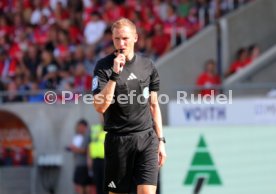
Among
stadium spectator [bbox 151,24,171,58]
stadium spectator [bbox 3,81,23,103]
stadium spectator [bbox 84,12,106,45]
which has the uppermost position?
stadium spectator [bbox 84,12,106,45]

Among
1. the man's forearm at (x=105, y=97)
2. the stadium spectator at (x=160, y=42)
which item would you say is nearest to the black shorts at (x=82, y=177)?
the stadium spectator at (x=160, y=42)

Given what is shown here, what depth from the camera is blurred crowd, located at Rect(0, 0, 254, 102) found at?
19031 mm

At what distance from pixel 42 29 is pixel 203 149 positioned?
8.82 metres

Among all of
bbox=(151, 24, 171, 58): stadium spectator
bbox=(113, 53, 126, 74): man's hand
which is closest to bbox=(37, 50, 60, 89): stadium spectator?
bbox=(151, 24, 171, 58): stadium spectator

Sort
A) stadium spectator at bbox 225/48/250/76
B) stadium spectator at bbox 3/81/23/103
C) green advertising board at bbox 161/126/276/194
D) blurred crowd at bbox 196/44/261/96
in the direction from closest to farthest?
green advertising board at bbox 161/126/276/194
blurred crowd at bbox 196/44/261/96
stadium spectator at bbox 225/48/250/76
stadium spectator at bbox 3/81/23/103

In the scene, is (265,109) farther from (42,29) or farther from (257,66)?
(42,29)

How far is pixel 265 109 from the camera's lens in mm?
14508

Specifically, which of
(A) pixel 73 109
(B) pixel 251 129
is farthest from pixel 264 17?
(B) pixel 251 129

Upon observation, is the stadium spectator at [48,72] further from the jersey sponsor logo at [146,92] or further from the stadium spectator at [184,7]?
the jersey sponsor logo at [146,92]

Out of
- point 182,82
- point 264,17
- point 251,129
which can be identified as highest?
point 264,17

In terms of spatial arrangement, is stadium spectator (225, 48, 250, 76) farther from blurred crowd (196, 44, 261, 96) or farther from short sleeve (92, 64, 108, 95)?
short sleeve (92, 64, 108, 95)

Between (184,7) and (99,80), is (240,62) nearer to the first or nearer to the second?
(184,7)

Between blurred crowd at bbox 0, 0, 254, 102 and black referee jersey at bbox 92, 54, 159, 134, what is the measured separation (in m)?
8.66

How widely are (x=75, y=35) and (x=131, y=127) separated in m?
12.0
